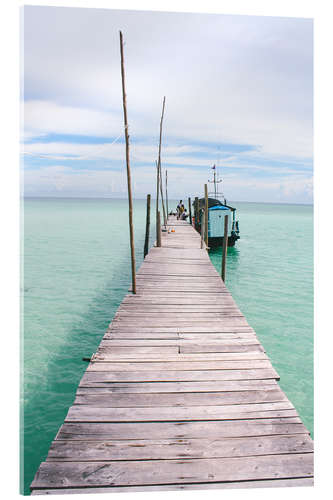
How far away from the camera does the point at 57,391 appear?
614cm

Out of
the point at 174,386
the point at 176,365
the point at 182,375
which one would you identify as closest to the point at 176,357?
the point at 176,365

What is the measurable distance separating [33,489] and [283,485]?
6.21ft

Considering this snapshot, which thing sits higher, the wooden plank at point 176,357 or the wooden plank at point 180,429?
the wooden plank at point 176,357

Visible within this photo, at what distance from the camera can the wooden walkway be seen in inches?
94.1

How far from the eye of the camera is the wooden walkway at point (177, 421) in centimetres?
239

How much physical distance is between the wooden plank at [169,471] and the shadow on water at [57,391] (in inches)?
28.0

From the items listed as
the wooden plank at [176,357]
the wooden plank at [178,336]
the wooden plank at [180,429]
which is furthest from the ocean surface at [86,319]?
the wooden plank at [178,336]

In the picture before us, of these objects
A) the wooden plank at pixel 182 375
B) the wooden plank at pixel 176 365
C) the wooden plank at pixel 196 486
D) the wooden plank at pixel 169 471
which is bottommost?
the wooden plank at pixel 196 486

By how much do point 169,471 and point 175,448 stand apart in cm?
21

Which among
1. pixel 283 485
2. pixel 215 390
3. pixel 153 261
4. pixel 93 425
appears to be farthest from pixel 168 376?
pixel 153 261

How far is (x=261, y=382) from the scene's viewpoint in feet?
11.7

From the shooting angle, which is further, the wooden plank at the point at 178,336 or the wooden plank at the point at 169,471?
the wooden plank at the point at 178,336

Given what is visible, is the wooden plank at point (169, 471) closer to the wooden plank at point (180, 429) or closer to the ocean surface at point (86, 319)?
the wooden plank at point (180, 429)
